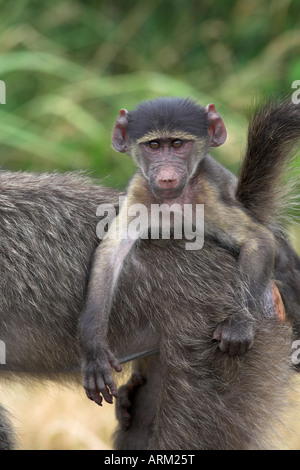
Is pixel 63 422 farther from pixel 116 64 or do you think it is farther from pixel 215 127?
pixel 116 64

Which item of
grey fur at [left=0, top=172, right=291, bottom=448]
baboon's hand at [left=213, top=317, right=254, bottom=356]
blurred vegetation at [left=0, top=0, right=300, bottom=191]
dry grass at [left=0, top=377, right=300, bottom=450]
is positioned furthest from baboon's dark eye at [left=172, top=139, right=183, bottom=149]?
blurred vegetation at [left=0, top=0, right=300, bottom=191]

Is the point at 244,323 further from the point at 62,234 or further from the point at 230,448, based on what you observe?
the point at 62,234

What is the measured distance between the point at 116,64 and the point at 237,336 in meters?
4.60

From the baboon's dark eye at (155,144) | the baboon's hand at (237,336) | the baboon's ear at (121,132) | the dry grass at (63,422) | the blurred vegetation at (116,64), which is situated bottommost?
the dry grass at (63,422)

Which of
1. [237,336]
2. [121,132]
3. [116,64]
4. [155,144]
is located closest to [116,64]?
[116,64]

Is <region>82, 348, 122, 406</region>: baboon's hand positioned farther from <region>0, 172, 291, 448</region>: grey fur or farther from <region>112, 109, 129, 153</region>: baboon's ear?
<region>112, 109, 129, 153</region>: baboon's ear

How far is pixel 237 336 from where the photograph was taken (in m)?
2.66

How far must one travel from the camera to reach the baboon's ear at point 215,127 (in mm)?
2664

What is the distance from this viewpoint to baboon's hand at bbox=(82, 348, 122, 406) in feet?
8.21

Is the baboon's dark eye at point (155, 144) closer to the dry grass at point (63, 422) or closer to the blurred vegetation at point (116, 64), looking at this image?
the dry grass at point (63, 422)

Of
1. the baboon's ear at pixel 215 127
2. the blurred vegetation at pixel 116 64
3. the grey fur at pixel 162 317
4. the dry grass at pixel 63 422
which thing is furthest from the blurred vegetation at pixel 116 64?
the baboon's ear at pixel 215 127

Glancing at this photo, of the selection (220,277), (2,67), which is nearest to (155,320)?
(220,277)

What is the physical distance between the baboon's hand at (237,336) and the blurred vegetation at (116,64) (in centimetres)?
275
